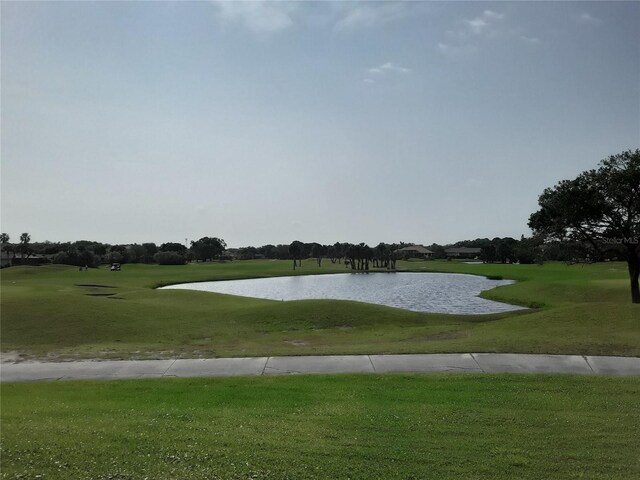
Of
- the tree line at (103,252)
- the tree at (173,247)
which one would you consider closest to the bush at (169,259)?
the tree line at (103,252)

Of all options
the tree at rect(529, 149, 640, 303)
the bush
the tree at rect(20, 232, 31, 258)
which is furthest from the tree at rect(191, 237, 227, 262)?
the tree at rect(529, 149, 640, 303)

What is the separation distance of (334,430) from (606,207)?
3073cm

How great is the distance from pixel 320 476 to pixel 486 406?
4.44 m

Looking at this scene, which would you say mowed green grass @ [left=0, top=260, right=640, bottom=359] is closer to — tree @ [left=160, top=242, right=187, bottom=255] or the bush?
the bush

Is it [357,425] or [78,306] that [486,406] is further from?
[78,306]

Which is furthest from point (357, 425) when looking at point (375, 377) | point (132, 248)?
point (132, 248)

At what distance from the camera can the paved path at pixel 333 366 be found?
13266 millimetres

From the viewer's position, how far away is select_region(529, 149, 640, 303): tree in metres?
30.7

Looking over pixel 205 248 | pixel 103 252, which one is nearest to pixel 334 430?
pixel 103 252

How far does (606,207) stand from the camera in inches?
1265

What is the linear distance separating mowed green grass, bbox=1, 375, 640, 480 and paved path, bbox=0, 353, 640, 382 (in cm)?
144

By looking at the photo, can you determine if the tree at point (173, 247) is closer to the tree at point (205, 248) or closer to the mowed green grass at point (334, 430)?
the tree at point (205, 248)

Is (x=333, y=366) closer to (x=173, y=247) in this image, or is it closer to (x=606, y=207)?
(x=606, y=207)

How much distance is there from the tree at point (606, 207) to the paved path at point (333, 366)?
66.4 ft
